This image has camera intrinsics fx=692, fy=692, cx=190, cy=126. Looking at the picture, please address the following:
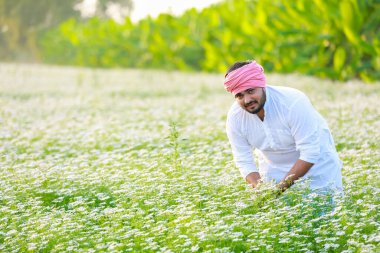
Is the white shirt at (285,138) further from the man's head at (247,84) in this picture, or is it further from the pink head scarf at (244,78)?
the pink head scarf at (244,78)

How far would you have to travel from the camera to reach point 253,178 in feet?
18.0

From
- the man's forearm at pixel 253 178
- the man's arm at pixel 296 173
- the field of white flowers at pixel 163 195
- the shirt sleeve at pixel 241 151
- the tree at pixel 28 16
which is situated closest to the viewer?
the field of white flowers at pixel 163 195

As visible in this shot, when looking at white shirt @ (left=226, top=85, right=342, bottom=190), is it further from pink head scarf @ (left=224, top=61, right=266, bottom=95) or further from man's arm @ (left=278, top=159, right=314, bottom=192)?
pink head scarf @ (left=224, top=61, right=266, bottom=95)

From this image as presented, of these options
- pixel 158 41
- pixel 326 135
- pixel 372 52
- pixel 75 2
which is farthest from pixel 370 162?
pixel 75 2

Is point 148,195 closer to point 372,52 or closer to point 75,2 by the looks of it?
point 372,52

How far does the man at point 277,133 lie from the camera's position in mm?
5203

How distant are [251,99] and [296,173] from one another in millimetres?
658

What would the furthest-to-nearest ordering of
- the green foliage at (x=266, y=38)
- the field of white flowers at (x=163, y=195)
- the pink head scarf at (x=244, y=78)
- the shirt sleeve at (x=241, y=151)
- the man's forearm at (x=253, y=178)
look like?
the green foliage at (x=266, y=38), the shirt sleeve at (x=241, y=151), the man's forearm at (x=253, y=178), the pink head scarf at (x=244, y=78), the field of white flowers at (x=163, y=195)

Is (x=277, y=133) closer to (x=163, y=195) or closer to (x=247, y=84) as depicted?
(x=247, y=84)

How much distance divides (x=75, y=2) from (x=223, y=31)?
32930 millimetres

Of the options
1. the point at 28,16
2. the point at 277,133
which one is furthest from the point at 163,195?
the point at 28,16

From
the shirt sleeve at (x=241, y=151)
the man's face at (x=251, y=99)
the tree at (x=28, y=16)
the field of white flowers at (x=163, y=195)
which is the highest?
the tree at (x=28, y=16)

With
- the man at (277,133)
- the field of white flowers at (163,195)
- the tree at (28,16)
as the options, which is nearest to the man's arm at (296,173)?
the man at (277,133)

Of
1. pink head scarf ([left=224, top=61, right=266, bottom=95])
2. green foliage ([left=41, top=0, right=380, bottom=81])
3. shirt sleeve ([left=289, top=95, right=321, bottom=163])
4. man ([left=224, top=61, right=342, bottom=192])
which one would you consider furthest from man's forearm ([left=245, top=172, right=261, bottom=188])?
green foliage ([left=41, top=0, right=380, bottom=81])
